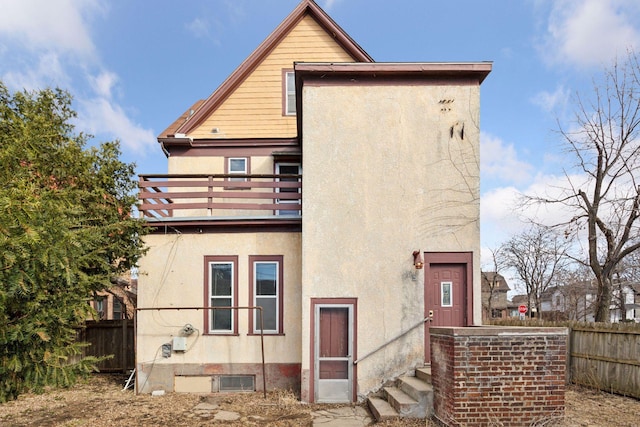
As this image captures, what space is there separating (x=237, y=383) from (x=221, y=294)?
6.68ft

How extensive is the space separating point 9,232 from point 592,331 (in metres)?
11.2

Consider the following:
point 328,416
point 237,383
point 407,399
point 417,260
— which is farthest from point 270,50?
point 407,399

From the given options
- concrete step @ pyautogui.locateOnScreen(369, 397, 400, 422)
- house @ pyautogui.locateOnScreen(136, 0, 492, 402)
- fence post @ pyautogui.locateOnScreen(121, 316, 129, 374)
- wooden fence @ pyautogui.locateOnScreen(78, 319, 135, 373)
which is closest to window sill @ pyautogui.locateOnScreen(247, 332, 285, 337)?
house @ pyautogui.locateOnScreen(136, 0, 492, 402)

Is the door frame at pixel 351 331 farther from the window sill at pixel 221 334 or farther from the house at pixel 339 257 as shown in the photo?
the window sill at pixel 221 334

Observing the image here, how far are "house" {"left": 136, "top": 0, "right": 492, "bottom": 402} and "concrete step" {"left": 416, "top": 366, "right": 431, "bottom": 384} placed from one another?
28cm

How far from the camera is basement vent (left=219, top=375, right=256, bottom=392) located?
9.73 metres

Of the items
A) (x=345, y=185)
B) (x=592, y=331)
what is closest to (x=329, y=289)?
(x=345, y=185)

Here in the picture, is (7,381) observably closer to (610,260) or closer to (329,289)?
(329,289)

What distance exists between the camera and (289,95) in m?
13.5

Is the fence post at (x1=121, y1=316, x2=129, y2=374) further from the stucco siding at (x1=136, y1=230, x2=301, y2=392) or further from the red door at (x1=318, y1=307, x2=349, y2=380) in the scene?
the red door at (x1=318, y1=307, x2=349, y2=380)

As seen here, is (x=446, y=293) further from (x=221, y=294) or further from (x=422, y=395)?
(x=221, y=294)

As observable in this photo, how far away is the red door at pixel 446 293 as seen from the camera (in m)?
8.97

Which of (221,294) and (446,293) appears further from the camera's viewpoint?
(221,294)

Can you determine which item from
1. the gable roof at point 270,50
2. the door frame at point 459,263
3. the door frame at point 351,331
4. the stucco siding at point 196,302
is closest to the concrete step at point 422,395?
the door frame at point 351,331
